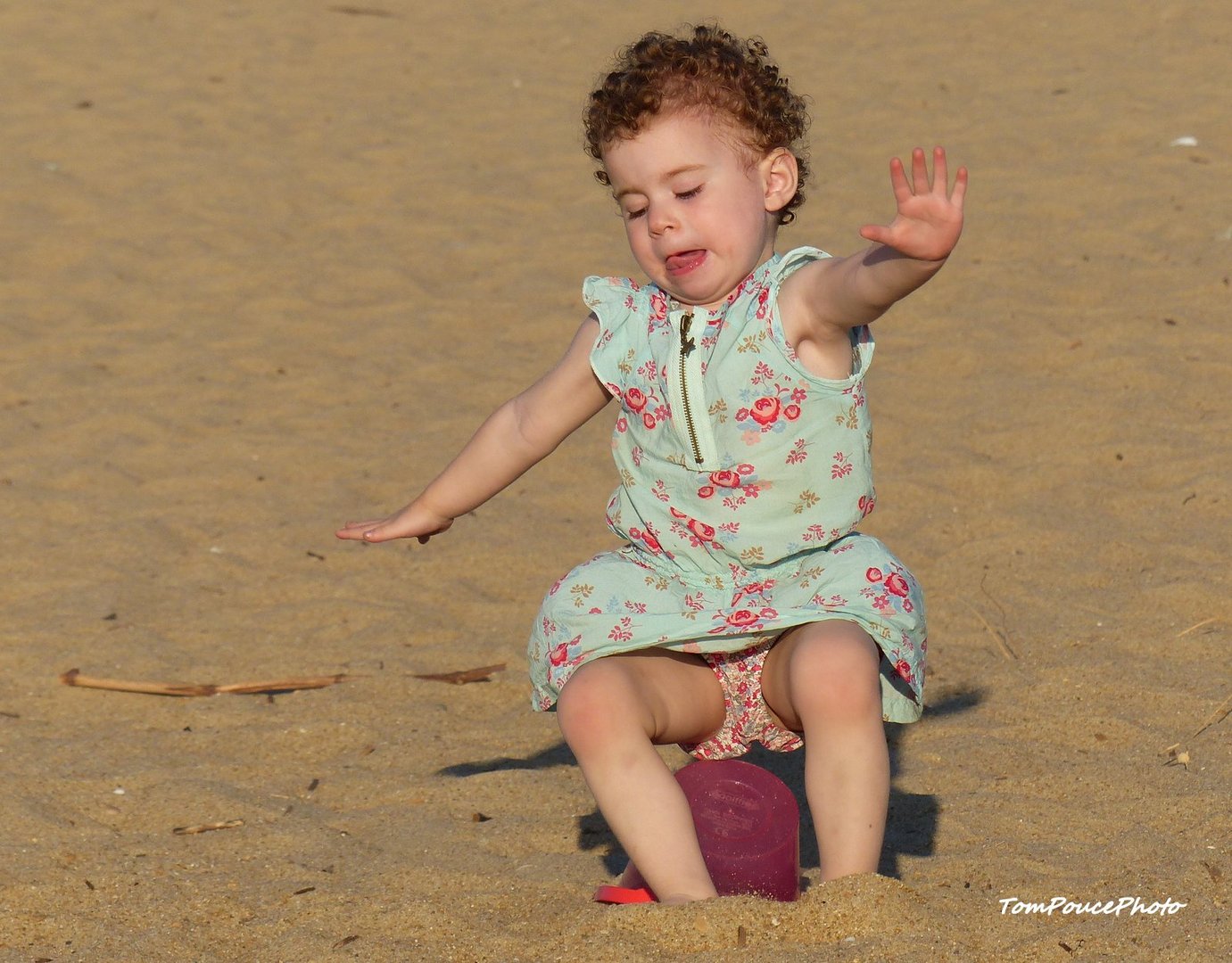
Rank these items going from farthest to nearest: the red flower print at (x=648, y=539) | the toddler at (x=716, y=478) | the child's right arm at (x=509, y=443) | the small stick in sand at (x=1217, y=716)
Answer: the small stick in sand at (x=1217, y=716) → the child's right arm at (x=509, y=443) → the red flower print at (x=648, y=539) → the toddler at (x=716, y=478)

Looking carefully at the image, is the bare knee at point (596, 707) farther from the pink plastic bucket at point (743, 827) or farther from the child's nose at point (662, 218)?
the child's nose at point (662, 218)

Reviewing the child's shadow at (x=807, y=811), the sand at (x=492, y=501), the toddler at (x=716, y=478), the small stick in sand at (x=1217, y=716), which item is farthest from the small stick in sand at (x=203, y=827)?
the small stick in sand at (x=1217, y=716)

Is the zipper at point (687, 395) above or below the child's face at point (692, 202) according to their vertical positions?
below

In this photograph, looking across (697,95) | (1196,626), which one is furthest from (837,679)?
(1196,626)

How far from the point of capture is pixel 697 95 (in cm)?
294

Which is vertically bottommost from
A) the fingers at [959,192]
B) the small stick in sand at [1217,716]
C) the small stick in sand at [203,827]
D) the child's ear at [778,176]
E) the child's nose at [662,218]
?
the small stick in sand at [203,827]

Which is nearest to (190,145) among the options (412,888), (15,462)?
(15,462)

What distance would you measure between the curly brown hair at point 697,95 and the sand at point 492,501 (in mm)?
1348

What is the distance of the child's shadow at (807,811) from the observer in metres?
3.21

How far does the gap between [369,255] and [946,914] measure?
5.61 metres

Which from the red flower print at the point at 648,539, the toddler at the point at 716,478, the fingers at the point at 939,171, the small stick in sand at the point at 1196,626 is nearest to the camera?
the fingers at the point at 939,171

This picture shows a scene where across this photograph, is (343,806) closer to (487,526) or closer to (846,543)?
(846,543)

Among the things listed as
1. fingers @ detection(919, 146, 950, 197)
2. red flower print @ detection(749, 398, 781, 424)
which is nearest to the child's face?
red flower print @ detection(749, 398, 781, 424)

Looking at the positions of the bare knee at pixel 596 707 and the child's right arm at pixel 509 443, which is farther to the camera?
the child's right arm at pixel 509 443
